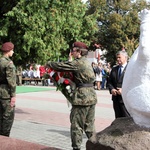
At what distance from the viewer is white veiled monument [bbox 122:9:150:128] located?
2430 millimetres

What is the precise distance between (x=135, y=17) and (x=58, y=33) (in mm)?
21272

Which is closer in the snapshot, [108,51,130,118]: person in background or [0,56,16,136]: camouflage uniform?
[0,56,16,136]: camouflage uniform

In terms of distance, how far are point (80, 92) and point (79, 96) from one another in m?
0.07

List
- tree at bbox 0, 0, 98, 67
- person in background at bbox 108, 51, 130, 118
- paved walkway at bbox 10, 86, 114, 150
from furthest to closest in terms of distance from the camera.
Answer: tree at bbox 0, 0, 98, 67 < paved walkway at bbox 10, 86, 114, 150 < person in background at bbox 108, 51, 130, 118

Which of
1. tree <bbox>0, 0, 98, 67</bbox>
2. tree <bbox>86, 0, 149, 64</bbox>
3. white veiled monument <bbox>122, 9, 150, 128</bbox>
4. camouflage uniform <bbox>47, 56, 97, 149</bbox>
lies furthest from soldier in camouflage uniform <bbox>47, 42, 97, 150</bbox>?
tree <bbox>86, 0, 149, 64</bbox>

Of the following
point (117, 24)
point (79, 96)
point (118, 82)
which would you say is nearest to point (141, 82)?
point (79, 96)

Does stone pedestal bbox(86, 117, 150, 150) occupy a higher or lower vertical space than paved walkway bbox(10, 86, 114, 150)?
higher

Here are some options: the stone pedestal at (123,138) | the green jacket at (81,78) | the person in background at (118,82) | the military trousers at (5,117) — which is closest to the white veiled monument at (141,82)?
the stone pedestal at (123,138)

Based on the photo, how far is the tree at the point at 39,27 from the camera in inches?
248

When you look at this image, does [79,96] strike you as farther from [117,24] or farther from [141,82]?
[117,24]

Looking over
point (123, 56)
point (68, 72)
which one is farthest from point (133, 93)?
point (123, 56)

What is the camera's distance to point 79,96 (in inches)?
172

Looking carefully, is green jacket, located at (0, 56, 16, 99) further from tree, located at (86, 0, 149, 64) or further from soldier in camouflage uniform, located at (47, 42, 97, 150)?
tree, located at (86, 0, 149, 64)

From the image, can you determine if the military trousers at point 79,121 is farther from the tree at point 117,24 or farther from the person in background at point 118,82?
the tree at point 117,24
